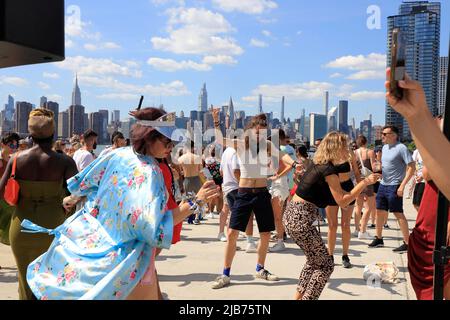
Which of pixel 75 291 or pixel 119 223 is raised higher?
pixel 119 223

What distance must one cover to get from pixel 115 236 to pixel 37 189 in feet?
6.31

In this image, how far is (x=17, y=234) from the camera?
3.99m

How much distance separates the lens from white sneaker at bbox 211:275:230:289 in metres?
5.33

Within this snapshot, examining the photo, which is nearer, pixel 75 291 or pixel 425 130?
pixel 425 130

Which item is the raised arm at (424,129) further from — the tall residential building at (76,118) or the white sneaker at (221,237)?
the tall residential building at (76,118)

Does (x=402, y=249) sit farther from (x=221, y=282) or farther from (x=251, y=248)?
(x=221, y=282)

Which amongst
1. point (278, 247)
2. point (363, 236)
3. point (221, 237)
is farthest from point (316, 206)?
point (363, 236)

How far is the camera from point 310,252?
4.29 metres

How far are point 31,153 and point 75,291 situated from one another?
2.09m

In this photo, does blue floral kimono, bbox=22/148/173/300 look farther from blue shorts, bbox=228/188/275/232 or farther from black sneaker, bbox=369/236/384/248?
black sneaker, bbox=369/236/384/248

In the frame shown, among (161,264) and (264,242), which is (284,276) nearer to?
(264,242)

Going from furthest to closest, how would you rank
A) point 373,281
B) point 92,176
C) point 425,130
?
point 373,281 → point 92,176 → point 425,130

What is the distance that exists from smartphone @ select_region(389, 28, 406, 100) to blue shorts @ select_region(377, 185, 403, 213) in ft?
20.8
